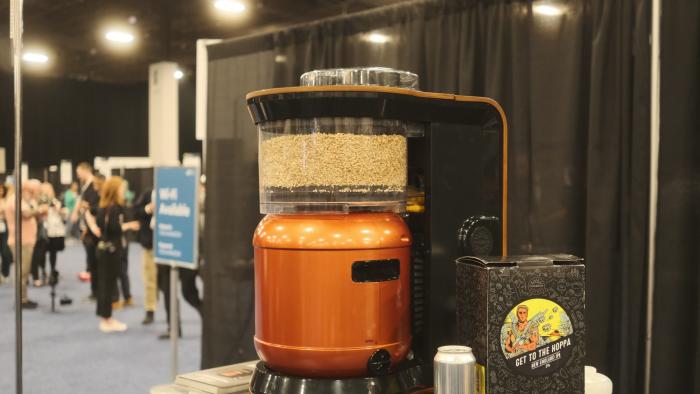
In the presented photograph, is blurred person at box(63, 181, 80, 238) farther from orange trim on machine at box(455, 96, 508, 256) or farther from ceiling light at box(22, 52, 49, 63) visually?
orange trim on machine at box(455, 96, 508, 256)

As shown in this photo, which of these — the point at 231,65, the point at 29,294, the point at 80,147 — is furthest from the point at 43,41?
the point at 231,65

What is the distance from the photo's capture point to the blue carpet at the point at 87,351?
4.04m

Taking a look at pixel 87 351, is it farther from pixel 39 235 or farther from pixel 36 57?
pixel 36 57

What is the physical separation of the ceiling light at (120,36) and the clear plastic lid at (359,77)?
7227 mm

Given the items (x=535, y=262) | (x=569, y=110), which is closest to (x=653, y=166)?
(x=569, y=110)

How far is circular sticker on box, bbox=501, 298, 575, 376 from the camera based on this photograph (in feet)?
3.56

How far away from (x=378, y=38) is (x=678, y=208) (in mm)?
1547

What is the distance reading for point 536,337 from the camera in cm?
110

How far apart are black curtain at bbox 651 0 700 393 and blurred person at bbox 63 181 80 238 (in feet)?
19.2

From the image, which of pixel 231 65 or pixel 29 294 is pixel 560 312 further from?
pixel 29 294

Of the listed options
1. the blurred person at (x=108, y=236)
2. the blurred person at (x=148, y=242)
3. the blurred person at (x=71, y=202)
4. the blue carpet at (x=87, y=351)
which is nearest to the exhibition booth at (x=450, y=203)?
the blue carpet at (x=87, y=351)

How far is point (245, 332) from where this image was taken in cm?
380

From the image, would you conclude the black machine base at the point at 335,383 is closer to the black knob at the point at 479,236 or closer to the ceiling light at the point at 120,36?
the black knob at the point at 479,236

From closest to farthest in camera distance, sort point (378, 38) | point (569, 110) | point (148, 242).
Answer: point (569, 110), point (378, 38), point (148, 242)
